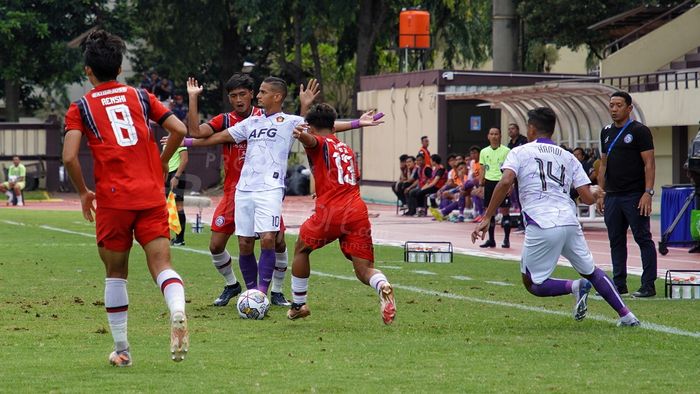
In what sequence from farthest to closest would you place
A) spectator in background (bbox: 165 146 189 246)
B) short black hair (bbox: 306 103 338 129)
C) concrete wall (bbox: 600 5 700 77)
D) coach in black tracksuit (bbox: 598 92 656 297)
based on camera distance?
concrete wall (bbox: 600 5 700 77), spectator in background (bbox: 165 146 189 246), coach in black tracksuit (bbox: 598 92 656 297), short black hair (bbox: 306 103 338 129)

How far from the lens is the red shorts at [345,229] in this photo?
11055 millimetres

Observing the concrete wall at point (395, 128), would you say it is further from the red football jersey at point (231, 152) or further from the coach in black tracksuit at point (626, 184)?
the red football jersey at point (231, 152)

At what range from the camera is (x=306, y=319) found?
11.5 m

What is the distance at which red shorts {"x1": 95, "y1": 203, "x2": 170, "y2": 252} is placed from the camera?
336 inches

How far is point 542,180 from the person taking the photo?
1090 centimetres

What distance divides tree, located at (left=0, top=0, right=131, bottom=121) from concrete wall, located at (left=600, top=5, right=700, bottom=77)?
2400cm

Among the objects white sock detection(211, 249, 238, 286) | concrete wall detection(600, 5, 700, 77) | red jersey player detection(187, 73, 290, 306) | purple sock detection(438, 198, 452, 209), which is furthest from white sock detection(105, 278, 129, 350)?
concrete wall detection(600, 5, 700, 77)

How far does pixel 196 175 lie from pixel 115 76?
1579 inches

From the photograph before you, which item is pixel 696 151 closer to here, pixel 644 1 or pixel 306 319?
pixel 306 319

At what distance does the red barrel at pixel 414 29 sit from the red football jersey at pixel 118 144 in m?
35.2

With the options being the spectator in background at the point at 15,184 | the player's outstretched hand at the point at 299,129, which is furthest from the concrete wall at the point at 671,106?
the player's outstretched hand at the point at 299,129

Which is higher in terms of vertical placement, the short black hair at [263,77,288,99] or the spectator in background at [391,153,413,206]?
the short black hair at [263,77,288,99]

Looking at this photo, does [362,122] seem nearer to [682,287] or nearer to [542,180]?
[542,180]

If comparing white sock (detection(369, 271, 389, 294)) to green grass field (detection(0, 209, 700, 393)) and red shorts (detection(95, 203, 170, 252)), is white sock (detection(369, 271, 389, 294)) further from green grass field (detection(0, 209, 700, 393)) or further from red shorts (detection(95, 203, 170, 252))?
red shorts (detection(95, 203, 170, 252))
